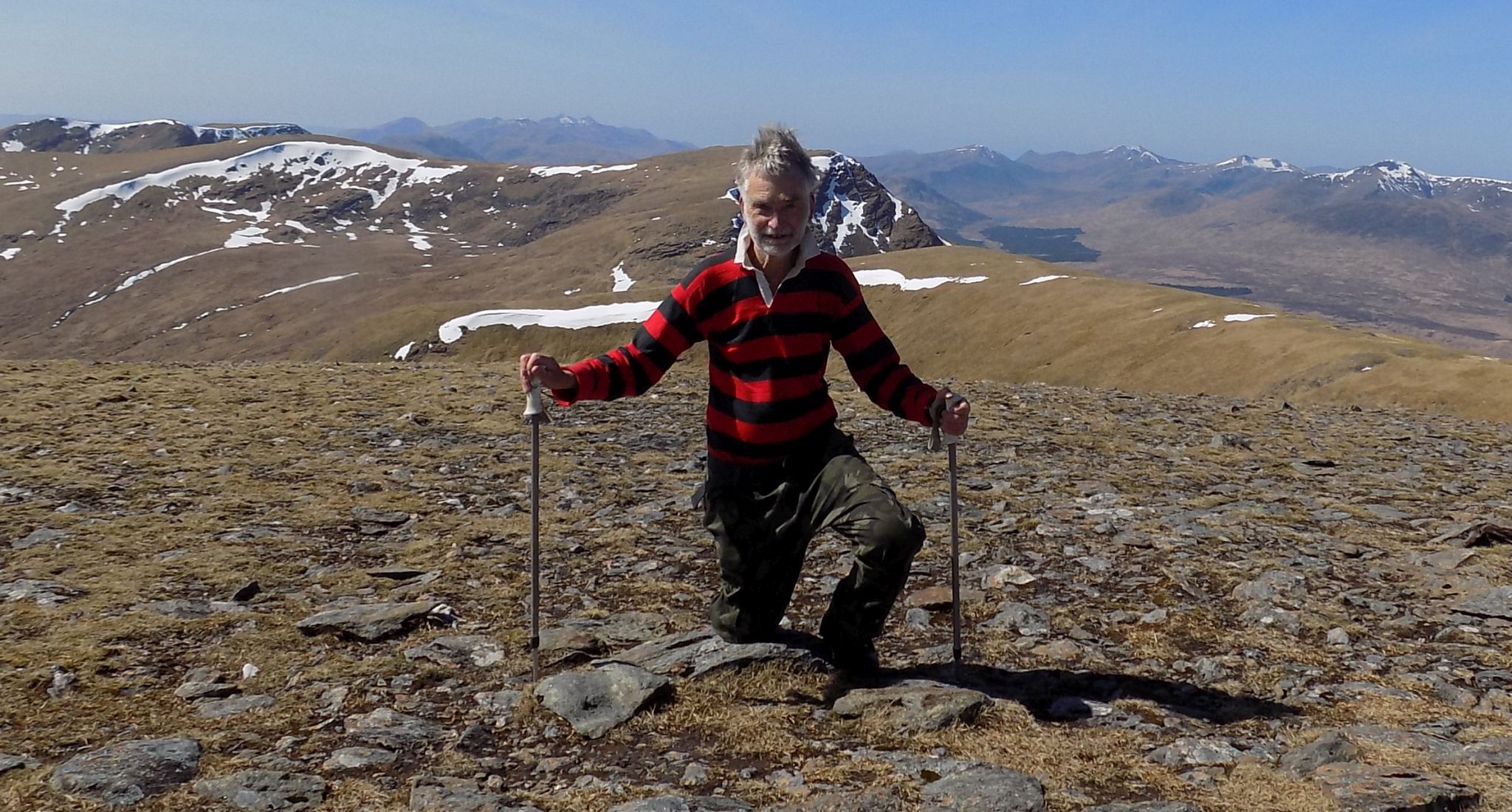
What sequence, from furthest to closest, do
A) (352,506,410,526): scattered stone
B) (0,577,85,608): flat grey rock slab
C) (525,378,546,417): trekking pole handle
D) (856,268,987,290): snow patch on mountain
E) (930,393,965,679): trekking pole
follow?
(856,268,987,290): snow patch on mountain → (352,506,410,526): scattered stone → (0,577,85,608): flat grey rock slab → (930,393,965,679): trekking pole → (525,378,546,417): trekking pole handle

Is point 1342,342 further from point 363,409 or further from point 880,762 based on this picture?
point 880,762

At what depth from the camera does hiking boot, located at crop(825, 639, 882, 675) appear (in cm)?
720

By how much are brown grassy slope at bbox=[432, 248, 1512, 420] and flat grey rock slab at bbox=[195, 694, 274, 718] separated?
140 ft

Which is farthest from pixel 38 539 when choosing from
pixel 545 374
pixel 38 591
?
pixel 545 374

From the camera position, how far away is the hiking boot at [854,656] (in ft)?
23.6

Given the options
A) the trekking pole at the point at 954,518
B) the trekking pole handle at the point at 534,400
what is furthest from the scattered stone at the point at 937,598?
the trekking pole handle at the point at 534,400

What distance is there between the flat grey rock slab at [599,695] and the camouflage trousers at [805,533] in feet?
3.19

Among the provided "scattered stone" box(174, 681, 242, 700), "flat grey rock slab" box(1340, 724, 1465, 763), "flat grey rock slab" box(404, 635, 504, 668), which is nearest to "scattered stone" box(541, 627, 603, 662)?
"flat grey rock slab" box(404, 635, 504, 668)

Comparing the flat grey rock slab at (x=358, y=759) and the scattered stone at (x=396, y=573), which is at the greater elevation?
the flat grey rock slab at (x=358, y=759)

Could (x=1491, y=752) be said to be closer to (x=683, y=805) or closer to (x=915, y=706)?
(x=915, y=706)

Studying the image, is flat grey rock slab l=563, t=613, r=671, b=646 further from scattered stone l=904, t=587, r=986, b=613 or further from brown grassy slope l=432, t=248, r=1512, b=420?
brown grassy slope l=432, t=248, r=1512, b=420

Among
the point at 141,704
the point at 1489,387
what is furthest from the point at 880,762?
the point at 1489,387

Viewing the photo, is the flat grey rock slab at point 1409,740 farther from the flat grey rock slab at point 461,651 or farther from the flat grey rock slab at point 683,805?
the flat grey rock slab at point 461,651

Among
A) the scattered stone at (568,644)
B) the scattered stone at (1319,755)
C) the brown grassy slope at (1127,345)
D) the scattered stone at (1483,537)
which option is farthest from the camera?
the brown grassy slope at (1127,345)
